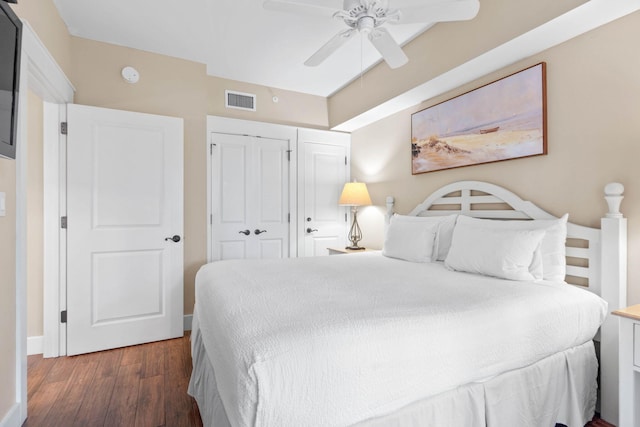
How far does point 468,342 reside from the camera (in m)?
1.27

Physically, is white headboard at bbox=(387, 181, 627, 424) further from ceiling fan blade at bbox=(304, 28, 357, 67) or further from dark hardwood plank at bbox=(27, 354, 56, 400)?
dark hardwood plank at bbox=(27, 354, 56, 400)

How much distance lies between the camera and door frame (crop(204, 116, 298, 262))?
11.6 feet

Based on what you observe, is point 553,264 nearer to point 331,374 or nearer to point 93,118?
point 331,374

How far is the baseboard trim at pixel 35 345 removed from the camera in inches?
105

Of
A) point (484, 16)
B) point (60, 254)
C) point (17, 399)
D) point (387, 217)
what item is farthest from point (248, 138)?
point (17, 399)

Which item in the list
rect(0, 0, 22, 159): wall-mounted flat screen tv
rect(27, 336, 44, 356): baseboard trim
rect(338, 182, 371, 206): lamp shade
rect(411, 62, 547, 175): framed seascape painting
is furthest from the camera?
rect(338, 182, 371, 206): lamp shade

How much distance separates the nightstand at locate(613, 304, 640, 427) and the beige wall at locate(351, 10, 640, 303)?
42 centimetres

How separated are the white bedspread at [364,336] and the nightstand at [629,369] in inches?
7.0

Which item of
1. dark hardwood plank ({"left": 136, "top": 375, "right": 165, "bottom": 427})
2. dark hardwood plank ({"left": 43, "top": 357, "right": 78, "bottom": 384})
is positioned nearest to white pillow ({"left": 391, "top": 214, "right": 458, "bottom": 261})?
dark hardwood plank ({"left": 136, "top": 375, "right": 165, "bottom": 427})

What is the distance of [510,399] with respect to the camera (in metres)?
1.41

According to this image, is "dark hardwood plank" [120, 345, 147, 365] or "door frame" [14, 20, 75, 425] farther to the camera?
"dark hardwood plank" [120, 345, 147, 365]

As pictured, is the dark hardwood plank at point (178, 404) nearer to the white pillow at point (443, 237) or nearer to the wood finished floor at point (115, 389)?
the wood finished floor at point (115, 389)

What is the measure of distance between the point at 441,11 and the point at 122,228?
2.92m

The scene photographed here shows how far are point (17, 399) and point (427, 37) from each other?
3745 mm
